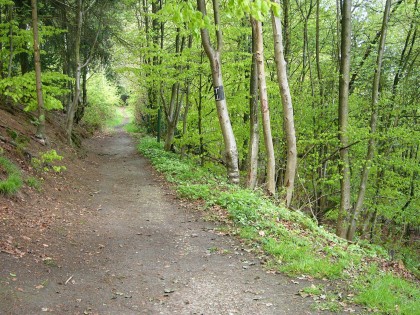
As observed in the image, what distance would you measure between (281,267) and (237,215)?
2242 mm

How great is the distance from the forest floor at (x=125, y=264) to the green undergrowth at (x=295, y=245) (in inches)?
14.8

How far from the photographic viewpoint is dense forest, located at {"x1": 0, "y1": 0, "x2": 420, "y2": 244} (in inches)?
401

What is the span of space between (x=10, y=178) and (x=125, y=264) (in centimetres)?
332

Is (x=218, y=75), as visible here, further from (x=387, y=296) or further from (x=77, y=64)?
(x=77, y=64)

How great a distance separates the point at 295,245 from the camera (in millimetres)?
6301

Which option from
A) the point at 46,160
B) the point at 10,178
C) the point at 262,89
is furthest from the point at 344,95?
the point at 10,178

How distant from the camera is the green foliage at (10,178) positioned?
22.5ft

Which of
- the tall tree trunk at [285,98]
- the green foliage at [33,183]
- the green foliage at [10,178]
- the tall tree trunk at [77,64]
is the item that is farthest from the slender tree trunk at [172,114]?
the green foliage at [10,178]

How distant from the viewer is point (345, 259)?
20.2 feet

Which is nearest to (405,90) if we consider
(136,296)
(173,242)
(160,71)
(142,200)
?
(160,71)

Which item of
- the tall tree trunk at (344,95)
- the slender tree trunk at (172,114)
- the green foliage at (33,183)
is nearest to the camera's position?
the green foliage at (33,183)

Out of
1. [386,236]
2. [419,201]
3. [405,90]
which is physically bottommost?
[386,236]

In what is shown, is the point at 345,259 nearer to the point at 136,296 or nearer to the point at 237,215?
the point at 237,215

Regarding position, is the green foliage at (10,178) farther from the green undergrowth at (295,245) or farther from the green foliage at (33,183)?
A: the green undergrowth at (295,245)
